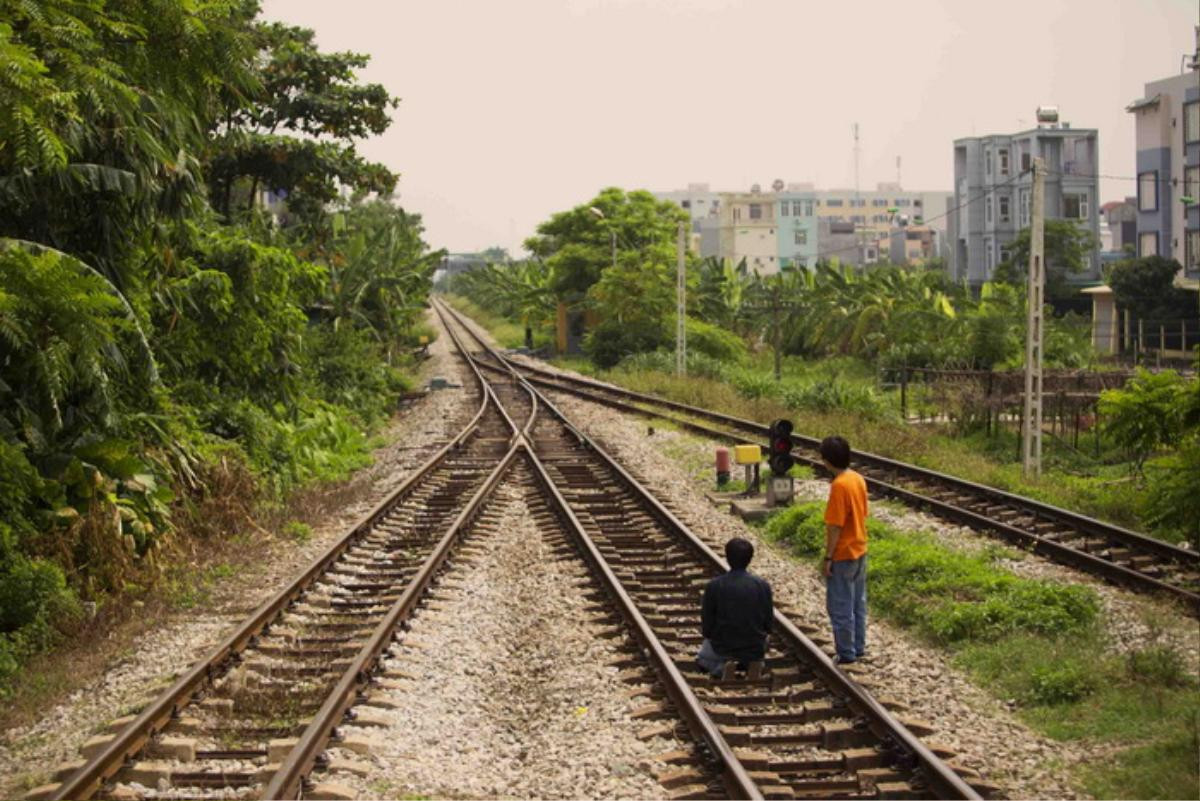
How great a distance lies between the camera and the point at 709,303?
5516cm

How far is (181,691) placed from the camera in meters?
8.28

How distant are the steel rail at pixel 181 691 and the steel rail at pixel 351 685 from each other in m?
0.94

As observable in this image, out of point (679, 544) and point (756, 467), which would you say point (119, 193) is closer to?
point (679, 544)

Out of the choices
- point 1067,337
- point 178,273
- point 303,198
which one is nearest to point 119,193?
point 178,273

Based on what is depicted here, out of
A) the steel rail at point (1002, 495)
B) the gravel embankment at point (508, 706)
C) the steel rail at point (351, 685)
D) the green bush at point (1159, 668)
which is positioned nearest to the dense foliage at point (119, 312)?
the steel rail at point (351, 685)

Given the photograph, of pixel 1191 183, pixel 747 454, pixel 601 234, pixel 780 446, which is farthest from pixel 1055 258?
pixel 780 446

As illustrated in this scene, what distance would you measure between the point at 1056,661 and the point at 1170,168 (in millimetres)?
53353

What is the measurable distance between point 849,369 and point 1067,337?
9.20m

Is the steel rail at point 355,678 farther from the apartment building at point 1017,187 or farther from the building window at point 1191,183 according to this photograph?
the apartment building at point 1017,187

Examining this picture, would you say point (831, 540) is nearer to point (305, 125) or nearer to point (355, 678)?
point (355, 678)

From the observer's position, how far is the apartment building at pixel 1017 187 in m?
71.4

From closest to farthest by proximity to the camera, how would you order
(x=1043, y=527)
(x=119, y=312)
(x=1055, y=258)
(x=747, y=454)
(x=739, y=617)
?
1. (x=739, y=617)
2. (x=119, y=312)
3. (x=1043, y=527)
4. (x=747, y=454)
5. (x=1055, y=258)

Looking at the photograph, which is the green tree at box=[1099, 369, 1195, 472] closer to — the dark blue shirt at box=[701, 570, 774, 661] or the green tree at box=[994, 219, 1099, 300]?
the dark blue shirt at box=[701, 570, 774, 661]

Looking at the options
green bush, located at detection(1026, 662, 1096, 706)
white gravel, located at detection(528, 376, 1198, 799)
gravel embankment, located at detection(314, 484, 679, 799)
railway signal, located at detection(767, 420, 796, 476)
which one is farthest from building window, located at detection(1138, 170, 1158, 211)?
green bush, located at detection(1026, 662, 1096, 706)
